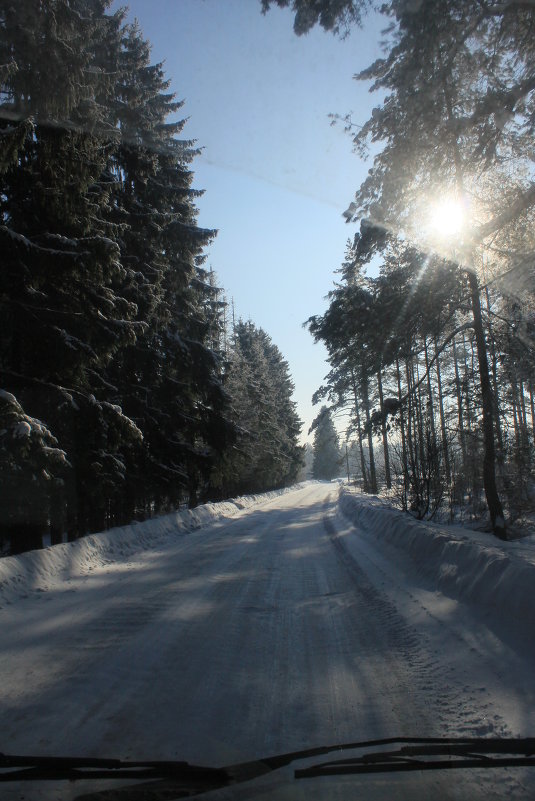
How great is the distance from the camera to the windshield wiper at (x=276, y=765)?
2.76m

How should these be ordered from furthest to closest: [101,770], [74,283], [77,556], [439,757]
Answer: [74,283] → [77,556] → [439,757] → [101,770]

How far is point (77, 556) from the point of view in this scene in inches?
364

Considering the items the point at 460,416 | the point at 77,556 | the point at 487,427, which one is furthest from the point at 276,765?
the point at 460,416

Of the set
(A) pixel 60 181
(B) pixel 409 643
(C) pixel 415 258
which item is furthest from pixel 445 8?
(B) pixel 409 643

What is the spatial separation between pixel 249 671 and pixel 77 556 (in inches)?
229

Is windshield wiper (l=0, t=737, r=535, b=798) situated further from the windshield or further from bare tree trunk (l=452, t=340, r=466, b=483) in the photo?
bare tree trunk (l=452, t=340, r=466, b=483)

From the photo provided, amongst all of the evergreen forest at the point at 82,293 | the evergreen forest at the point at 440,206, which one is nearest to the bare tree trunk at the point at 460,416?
the evergreen forest at the point at 440,206

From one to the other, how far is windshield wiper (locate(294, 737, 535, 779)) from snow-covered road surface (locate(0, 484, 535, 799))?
0.09 metres

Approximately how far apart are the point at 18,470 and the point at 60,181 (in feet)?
15.5

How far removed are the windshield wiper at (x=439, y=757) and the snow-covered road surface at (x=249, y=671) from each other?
0.09 metres

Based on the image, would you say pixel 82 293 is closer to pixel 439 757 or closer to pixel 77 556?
pixel 77 556

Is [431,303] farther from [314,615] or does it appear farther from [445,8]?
[314,615]

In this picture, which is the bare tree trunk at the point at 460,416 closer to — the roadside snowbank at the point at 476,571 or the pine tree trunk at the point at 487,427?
the pine tree trunk at the point at 487,427

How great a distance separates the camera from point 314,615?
6.01 metres
